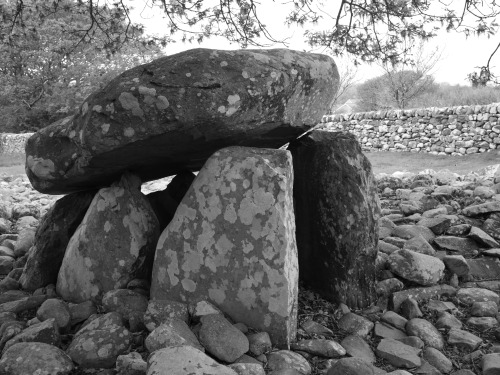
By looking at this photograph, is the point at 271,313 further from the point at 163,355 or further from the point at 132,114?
the point at 132,114

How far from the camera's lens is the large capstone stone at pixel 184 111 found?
3035 millimetres

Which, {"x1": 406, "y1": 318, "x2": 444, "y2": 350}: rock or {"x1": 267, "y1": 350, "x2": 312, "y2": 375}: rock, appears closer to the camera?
{"x1": 267, "y1": 350, "x2": 312, "y2": 375}: rock

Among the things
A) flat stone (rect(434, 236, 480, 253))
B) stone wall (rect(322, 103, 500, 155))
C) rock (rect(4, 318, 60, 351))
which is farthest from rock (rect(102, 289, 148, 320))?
stone wall (rect(322, 103, 500, 155))

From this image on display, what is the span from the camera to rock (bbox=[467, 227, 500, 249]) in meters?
4.76

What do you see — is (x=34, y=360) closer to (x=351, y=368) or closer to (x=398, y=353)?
(x=351, y=368)

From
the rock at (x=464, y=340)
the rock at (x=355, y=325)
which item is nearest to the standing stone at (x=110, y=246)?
the rock at (x=355, y=325)

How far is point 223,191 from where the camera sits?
3111mm

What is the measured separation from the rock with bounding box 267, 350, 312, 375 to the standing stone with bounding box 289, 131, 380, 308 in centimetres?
90

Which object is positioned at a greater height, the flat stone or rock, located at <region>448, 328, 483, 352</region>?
the flat stone

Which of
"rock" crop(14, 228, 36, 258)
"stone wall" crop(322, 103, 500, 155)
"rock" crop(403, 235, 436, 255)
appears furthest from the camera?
"stone wall" crop(322, 103, 500, 155)

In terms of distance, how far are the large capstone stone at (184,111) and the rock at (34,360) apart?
1.19m

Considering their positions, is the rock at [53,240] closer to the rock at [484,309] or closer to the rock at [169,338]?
the rock at [169,338]

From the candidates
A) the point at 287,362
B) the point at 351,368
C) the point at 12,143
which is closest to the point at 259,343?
the point at 287,362

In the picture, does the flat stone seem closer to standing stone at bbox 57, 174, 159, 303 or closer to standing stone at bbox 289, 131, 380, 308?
standing stone at bbox 289, 131, 380, 308
